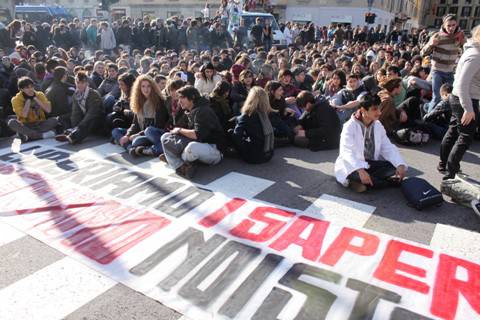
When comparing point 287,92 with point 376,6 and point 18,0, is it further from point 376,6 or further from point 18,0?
point 18,0

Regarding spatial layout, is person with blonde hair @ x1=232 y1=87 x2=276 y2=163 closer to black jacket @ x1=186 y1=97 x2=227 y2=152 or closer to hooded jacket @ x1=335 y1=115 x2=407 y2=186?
black jacket @ x1=186 y1=97 x2=227 y2=152

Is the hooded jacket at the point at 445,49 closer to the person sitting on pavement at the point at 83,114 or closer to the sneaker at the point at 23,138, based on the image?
the person sitting on pavement at the point at 83,114

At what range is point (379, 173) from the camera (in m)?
4.78

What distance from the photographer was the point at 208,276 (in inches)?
125

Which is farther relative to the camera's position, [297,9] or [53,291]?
[297,9]

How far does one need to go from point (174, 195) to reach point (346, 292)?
244 cm

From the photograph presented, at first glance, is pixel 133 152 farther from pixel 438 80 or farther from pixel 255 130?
pixel 438 80

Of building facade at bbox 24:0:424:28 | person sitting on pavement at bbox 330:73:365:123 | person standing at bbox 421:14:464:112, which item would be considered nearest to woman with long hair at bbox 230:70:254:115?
person sitting on pavement at bbox 330:73:365:123

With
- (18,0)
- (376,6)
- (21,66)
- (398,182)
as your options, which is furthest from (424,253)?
(18,0)

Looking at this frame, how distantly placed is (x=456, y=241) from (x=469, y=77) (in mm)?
1774

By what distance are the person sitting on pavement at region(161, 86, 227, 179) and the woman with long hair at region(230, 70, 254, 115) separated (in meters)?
1.81

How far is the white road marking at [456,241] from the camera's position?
3.53m

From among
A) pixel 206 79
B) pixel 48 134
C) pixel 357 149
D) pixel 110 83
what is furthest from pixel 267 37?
pixel 357 149

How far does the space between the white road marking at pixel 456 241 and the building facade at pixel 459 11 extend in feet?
312
